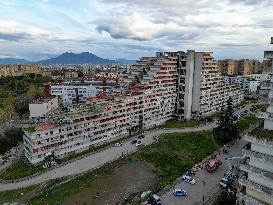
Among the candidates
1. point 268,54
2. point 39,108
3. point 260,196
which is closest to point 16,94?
point 39,108

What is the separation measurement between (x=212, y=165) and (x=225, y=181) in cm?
605

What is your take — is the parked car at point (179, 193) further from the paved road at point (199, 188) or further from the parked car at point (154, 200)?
the parked car at point (154, 200)

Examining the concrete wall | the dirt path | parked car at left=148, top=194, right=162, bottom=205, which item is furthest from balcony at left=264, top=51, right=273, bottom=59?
the dirt path

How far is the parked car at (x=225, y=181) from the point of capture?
49.5 m

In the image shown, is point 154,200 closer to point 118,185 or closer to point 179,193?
point 179,193

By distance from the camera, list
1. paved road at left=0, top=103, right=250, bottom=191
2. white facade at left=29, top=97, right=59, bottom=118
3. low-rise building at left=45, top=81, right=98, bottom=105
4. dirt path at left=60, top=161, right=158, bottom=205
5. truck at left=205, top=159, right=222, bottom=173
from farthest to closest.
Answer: low-rise building at left=45, top=81, right=98, bottom=105, white facade at left=29, top=97, right=59, bottom=118, truck at left=205, top=159, right=222, bottom=173, paved road at left=0, top=103, right=250, bottom=191, dirt path at left=60, top=161, right=158, bottom=205

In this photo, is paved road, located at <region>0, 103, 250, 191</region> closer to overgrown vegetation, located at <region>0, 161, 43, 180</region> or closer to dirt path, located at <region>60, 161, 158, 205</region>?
overgrown vegetation, located at <region>0, 161, 43, 180</region>

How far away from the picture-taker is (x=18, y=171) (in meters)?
57.4

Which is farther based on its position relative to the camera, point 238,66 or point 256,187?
point 238,66

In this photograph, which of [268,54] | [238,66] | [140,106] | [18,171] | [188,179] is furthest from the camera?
[238,66]

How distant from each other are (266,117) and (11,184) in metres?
41.9

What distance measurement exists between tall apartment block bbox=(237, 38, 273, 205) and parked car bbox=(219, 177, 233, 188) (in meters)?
13.7

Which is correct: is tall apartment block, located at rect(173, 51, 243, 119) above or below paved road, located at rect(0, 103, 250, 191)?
above

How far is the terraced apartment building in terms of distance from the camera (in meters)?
60.8
